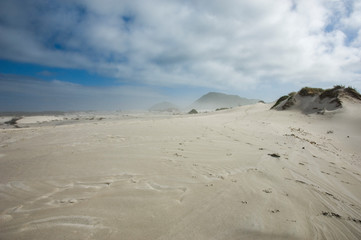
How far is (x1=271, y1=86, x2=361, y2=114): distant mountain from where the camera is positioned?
1140 cm

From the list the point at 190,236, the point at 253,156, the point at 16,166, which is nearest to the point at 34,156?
the point at 16,166

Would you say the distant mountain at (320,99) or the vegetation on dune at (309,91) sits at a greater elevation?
the vegetation on dune at (309,91)

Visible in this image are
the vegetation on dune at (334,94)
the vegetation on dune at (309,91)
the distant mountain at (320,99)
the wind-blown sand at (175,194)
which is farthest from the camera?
the vegetation on dune at (309,91)

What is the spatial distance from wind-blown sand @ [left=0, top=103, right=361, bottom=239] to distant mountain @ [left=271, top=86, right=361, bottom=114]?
915cm

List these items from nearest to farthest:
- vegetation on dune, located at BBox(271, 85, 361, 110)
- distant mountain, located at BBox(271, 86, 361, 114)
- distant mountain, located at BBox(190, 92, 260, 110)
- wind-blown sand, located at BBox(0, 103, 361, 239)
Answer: wind-blown sand, located at BBox(0, 103, 361, 239) < distant mountain, located at BBox(271, 86, 361, 114) < vegetation on dune, located at BBox(271, 85, 361, 110) < distant mountain, located at BBox(190, 92, 260, 110)

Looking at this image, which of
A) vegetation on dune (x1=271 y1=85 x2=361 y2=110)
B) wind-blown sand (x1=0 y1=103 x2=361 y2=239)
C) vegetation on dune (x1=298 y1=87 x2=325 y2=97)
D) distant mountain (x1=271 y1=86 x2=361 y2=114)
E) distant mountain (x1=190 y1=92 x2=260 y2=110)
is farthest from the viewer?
distant mountain (x1=190 y1=92 x2=260 y2=110)

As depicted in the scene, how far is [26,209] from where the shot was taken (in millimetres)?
1985

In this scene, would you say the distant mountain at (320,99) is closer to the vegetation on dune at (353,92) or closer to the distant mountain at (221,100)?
the vegetation on dune at (353,92)

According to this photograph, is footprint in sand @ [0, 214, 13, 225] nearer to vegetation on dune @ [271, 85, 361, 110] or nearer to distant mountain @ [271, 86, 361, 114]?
distant mountain @ [271, 86, 361, 114]

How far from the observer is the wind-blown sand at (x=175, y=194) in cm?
174

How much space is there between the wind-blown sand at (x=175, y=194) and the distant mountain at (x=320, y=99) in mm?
9154

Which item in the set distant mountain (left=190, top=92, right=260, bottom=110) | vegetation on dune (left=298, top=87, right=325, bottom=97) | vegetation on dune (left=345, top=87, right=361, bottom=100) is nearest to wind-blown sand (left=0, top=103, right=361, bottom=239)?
vegetation on dune (left=345, top=87, right=361, bottom=100)

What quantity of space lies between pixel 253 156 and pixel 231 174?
51.8 inches

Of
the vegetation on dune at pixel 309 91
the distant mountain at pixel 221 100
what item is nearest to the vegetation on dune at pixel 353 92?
the vegetation on dune at pixel 309 91
